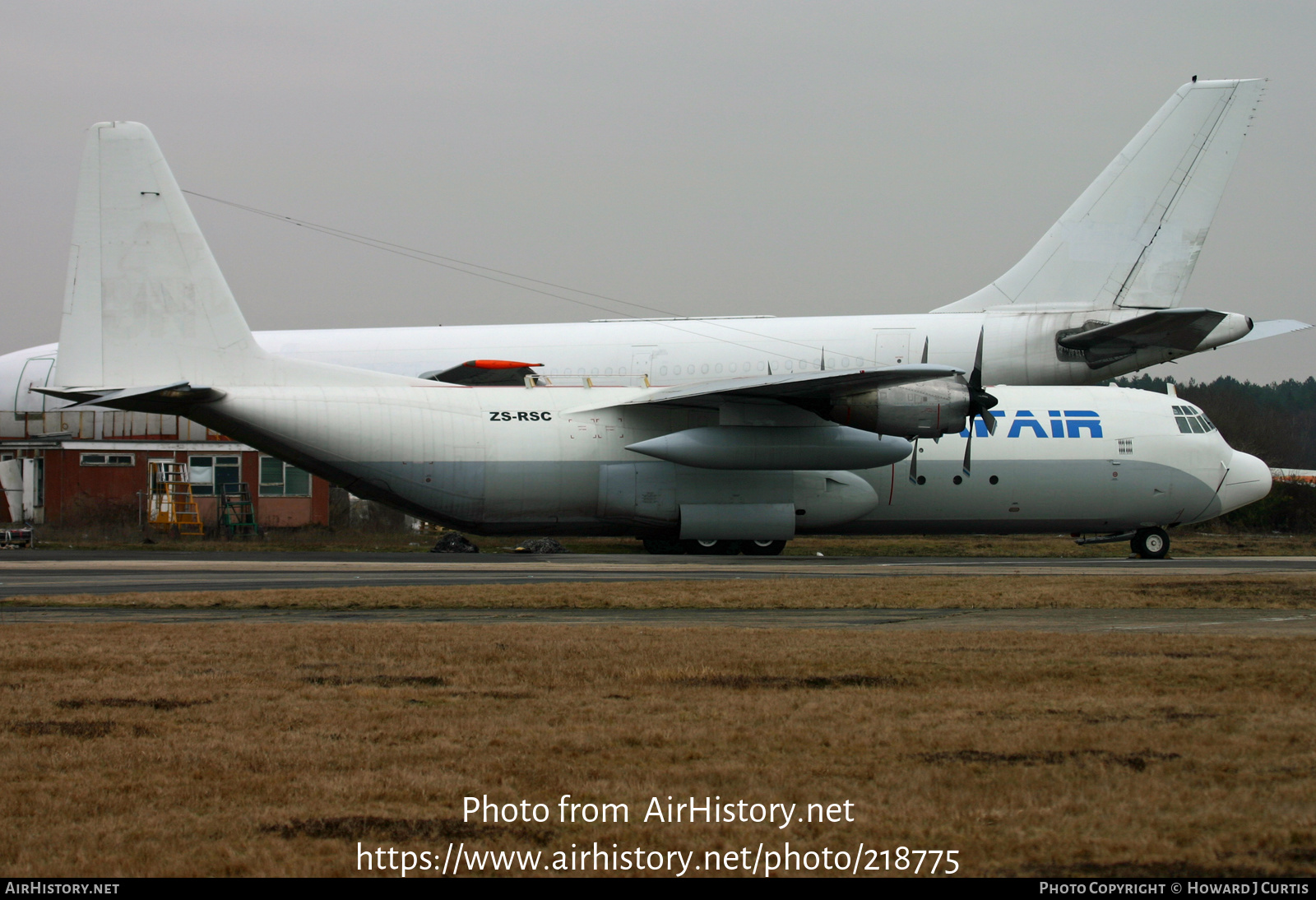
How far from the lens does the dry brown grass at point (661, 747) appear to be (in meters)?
5.67

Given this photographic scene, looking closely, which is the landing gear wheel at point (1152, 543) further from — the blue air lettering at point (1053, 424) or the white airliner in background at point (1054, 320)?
the white airliner in background at point (1054, 320)

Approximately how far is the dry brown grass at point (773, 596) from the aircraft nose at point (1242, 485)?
11.3 meters

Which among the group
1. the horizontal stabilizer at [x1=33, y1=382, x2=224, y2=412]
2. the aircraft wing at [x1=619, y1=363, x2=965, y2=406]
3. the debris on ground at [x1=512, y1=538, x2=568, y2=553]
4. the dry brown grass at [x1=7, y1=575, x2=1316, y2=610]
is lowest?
the debris on ground at [x1=512, y1=538, x2=568, y2=553]

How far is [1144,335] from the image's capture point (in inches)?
1186

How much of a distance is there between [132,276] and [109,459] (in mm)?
19901

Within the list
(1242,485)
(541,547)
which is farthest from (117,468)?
(1242,485)

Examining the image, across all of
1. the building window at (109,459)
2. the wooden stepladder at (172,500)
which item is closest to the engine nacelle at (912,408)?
the wooden stepladder at (172,500)

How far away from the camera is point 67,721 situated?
855cm

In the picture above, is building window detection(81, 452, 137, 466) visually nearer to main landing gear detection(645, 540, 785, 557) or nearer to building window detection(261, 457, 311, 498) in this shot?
building window detection(261, 457, 311, 498)

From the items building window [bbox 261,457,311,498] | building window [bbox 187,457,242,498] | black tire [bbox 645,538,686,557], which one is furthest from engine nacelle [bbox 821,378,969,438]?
building window [bbox 187,457,242,498]

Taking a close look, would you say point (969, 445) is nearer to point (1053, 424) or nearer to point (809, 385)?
point (1053, 424)

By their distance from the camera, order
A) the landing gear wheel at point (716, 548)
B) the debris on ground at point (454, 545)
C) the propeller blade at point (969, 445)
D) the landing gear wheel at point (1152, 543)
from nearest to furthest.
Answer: the propeller blade at point (969, 445), the landing gear wheel at point (716, 548), the landing gear wheel at point (1152, 543), the debris on ground at point (454, 545)

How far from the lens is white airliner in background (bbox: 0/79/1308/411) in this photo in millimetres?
31766

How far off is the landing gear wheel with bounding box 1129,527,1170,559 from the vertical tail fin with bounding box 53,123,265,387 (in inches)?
963
